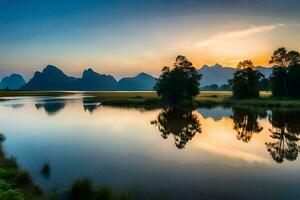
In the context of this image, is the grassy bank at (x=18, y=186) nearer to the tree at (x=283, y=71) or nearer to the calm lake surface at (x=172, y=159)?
the calm lake surface at (x=172, y=159)

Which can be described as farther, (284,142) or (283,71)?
(283,71)

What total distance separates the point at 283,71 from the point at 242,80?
13.0m

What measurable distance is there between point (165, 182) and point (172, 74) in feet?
224

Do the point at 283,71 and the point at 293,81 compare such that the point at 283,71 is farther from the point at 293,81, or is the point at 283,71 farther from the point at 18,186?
the point at 18,186

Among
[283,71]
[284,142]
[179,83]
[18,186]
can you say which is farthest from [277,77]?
[18,186]

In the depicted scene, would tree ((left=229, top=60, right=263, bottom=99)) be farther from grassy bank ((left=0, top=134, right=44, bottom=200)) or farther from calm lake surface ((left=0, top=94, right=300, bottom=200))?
grassy bank ((left=0, top=134, right=44, bottom=200))

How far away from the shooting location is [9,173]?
53.7ft

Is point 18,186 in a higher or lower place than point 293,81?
lower

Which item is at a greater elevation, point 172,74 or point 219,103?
point 172,74

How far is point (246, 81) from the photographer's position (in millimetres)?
96125

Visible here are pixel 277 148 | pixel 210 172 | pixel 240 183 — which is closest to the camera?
pixel 240 183

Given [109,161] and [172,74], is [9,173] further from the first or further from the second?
[172,74]

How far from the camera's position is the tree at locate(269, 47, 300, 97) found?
89.0 meters

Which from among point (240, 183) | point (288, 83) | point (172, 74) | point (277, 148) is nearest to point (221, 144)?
point (277, 148)
